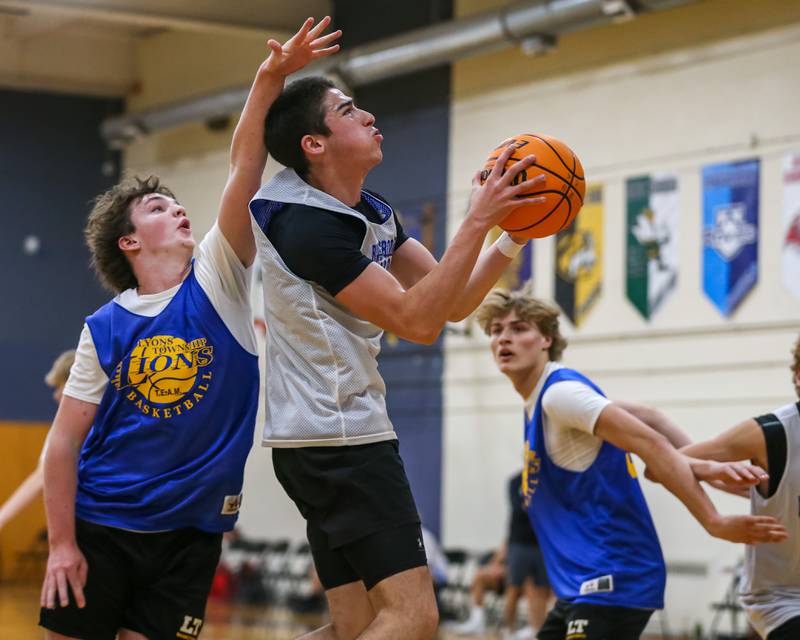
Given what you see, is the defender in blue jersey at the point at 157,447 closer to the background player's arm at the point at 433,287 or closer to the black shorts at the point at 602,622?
the background player's arm at the point at 433,287

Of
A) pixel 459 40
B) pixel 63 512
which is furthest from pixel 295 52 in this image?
pixel 459 40

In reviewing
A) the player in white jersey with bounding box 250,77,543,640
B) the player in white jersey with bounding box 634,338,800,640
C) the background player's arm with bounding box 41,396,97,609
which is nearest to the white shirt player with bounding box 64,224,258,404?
the background player's arm with bounding box 41,396,97,609

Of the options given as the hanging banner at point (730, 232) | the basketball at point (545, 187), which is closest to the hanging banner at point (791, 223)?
the hanging banner at point (730, 232)

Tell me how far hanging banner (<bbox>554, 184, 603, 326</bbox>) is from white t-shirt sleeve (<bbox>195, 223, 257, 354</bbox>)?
31.6 feet

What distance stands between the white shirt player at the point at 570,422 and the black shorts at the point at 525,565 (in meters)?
7.06

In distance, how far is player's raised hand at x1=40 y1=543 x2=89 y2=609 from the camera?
380cm

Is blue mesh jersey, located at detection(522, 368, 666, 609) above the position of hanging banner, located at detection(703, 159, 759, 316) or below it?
below

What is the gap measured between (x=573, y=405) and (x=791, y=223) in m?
7.89

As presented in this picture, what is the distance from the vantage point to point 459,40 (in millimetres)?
14352

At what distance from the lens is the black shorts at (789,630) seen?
4.26m

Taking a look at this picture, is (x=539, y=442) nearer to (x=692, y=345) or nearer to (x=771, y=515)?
(x=771, y=515)

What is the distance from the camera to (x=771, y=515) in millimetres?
4332

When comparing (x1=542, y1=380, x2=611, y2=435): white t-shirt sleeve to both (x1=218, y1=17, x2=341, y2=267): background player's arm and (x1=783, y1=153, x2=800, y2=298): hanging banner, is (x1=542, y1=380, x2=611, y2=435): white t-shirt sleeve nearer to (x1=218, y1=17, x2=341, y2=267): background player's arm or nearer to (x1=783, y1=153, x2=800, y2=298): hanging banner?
(x1=218, y1=17, x2=341, y2=267): background player's arm

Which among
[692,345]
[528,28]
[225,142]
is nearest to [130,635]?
[692,345]
